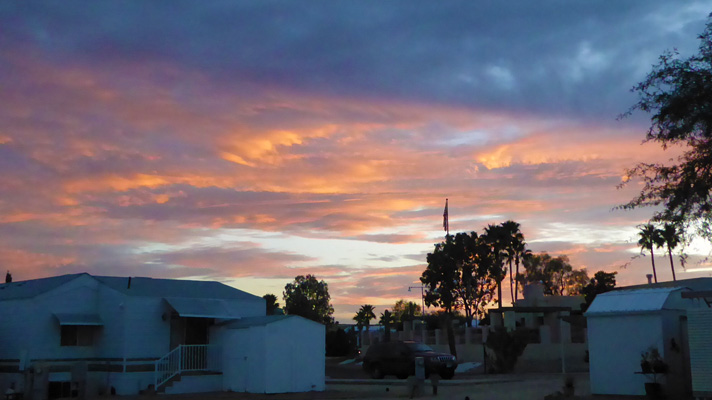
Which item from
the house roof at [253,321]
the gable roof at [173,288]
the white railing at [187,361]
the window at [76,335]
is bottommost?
the white railing at [187,361]

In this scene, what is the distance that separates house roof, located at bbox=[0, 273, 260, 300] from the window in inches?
67.8

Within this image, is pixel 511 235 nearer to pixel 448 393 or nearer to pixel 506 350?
pixel 506 350

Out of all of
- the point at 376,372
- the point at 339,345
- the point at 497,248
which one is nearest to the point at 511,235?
the point at 497,248

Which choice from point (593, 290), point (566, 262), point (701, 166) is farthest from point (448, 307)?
point (701, 166)

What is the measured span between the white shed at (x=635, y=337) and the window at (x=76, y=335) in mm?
18646

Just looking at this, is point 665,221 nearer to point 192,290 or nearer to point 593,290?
point 192,290

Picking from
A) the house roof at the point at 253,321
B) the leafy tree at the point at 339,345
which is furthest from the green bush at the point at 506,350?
the leafy tree at the point at 339,345

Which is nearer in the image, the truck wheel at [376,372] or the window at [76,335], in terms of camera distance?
the window at [76,335]

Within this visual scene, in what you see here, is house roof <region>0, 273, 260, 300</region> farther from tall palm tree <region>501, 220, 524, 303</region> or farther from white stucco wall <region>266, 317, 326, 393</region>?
tall palm tree <region>501, 220, 524, 303</region>

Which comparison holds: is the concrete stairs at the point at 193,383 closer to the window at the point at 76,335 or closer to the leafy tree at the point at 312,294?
the window at the point at 76,335

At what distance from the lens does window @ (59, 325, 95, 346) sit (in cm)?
2703

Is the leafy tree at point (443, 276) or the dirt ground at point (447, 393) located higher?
the leafy tree at point (443, 276)

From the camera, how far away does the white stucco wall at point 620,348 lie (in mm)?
20781

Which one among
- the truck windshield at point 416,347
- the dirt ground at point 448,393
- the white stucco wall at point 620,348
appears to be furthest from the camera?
the truck windshield at point 416,347
